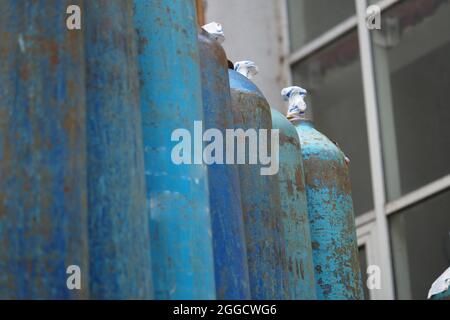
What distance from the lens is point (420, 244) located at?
539 inches

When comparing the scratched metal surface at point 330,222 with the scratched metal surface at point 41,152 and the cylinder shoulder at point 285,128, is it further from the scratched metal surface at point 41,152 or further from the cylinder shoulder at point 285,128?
the scratched metal surface at point 41,152

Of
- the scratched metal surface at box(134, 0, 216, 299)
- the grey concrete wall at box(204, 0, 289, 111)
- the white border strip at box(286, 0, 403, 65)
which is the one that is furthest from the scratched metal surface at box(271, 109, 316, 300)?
the grey concrete wall at box(204, 0, 289, 111)

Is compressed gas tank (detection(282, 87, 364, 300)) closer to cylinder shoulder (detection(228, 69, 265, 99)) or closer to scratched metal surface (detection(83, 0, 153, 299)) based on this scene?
cylinder shoulder (detection(228, 69, 265, 99))

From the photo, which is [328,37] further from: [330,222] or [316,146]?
[330,222]

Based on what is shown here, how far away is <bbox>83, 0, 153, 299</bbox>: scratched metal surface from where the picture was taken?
16.7 ft

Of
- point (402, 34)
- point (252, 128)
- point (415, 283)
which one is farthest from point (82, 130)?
point (402, 34)

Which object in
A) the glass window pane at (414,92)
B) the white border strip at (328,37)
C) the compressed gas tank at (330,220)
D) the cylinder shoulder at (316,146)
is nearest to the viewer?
the compressed gas tank at (330,220)

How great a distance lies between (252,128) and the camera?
6.31 meters

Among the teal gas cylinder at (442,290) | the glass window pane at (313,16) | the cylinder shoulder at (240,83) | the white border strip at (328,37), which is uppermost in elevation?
the glass window pane at (313,16)

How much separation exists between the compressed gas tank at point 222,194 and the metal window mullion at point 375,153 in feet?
25.1

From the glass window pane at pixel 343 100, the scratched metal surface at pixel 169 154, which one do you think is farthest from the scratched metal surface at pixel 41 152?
the glass window pane at pixel 343 100

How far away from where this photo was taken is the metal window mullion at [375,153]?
13.9 metres
